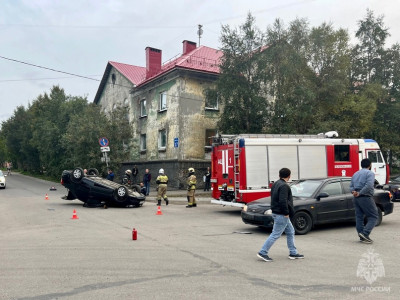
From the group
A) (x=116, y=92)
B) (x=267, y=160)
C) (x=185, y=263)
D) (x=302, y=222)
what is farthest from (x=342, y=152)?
(x=116, y=92)

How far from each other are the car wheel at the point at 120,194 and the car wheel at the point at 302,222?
27.2 feet

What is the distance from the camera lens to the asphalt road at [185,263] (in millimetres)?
5035

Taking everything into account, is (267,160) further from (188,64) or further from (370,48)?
(370,48)

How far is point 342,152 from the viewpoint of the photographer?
15570 millimetres

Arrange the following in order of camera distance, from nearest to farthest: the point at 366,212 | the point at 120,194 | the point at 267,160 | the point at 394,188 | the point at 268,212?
the point at 366,212 < the point at 268,212 < the point at 267,160 < the point at 120,194 < the point at 394,188

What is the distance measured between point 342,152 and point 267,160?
3675mm

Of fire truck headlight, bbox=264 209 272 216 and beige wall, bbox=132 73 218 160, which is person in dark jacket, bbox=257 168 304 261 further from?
beige wall, bbox=132 73 218 160

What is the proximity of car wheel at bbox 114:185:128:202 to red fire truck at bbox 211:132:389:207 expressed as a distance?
3.67 meters

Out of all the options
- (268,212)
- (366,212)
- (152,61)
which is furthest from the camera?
(152,61)

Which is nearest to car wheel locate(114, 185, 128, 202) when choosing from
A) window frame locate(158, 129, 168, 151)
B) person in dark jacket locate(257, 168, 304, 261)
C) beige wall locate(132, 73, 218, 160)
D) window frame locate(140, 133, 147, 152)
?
person in dark jacket locate(257, 168, 304, 261)

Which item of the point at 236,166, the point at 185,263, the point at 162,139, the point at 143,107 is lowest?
the point at 185,263

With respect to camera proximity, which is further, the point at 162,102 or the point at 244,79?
the point at 162,102

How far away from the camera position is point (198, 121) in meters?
28.9

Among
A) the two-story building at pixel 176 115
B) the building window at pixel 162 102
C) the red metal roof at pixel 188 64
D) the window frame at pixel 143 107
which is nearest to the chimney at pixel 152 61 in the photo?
the two-story building at pixel 176 115
